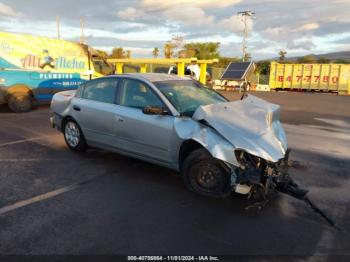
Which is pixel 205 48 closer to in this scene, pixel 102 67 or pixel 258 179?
pixel 102 67


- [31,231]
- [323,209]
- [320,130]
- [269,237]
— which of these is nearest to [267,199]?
[323,209]

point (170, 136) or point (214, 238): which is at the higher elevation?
point (170, 136)

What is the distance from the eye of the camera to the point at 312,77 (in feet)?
100

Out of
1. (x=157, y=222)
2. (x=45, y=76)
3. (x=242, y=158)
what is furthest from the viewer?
(x=45, y=76)

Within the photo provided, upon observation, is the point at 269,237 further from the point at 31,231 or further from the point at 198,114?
the point at 31,231

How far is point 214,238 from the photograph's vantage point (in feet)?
12.2

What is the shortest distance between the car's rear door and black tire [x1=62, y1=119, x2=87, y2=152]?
165 millimetres

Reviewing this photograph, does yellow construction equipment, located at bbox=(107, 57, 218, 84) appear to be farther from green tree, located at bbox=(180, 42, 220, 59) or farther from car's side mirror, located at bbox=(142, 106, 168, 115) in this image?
green tree, located at bbox=(180, 42, 220, 59)

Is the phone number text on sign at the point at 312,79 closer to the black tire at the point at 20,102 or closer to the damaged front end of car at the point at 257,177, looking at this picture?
the black tire at the point at 20,102

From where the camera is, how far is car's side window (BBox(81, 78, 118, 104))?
619 centimetres

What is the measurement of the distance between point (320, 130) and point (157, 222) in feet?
25.3

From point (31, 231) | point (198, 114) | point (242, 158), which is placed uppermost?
point (198, 114)

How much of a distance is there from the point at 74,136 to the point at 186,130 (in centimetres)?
288

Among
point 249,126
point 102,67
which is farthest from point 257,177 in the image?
point 102,67
